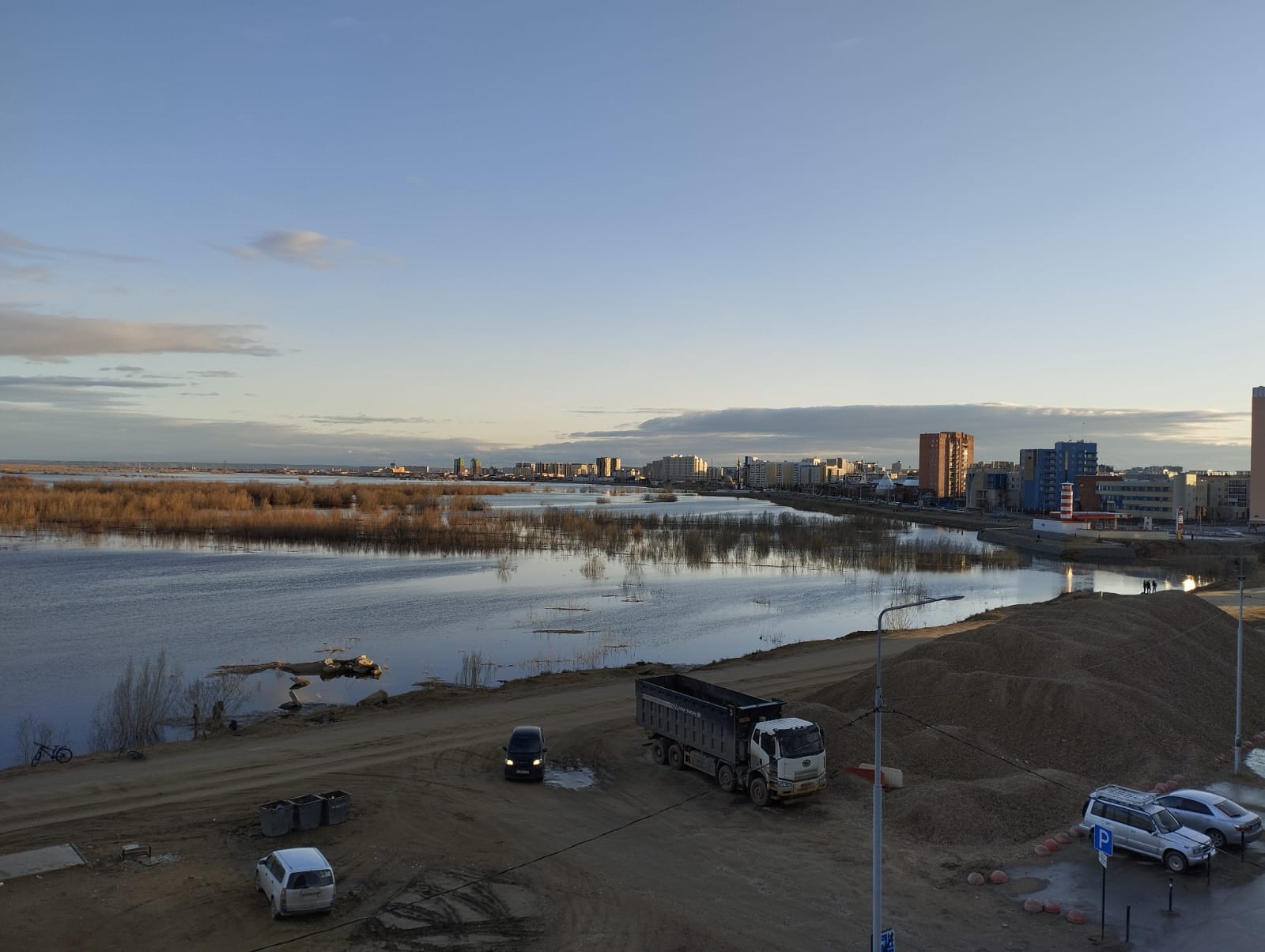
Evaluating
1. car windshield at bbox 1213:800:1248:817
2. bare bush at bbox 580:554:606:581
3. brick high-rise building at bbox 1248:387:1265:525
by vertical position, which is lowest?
bare bush at bbox 580:554:606:581

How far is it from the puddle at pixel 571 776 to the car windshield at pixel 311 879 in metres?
8.89

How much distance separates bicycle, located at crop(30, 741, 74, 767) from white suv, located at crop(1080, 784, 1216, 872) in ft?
89.1

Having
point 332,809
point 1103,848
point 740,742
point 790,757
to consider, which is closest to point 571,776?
point 740,742

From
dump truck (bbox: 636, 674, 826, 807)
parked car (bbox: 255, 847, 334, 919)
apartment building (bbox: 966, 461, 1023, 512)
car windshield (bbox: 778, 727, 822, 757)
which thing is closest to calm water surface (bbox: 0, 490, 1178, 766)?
dump truck (bbox: 636, 674, 826, 807)

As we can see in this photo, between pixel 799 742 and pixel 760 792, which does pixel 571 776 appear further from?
pixel 799 742

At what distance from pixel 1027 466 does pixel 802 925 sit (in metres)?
185

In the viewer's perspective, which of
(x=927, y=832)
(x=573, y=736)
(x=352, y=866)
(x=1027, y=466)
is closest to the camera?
(x=352, y=866)

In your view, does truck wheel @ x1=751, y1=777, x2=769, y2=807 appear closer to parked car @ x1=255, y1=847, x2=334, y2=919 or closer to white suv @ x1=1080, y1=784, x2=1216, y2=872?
white suv @ x1=1080, y1=784, x2=1216, y2=872

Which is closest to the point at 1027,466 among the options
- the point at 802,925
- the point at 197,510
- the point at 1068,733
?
the point at 197,510

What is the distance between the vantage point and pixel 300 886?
15.6m

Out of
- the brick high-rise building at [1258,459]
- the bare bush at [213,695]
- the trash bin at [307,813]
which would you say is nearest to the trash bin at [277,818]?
the trash bin at [307,813]

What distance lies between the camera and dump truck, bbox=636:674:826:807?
72.5 feet

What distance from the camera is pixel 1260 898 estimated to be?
17016 millimetres

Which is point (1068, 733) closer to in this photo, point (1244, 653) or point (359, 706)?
point (1244, 653)
